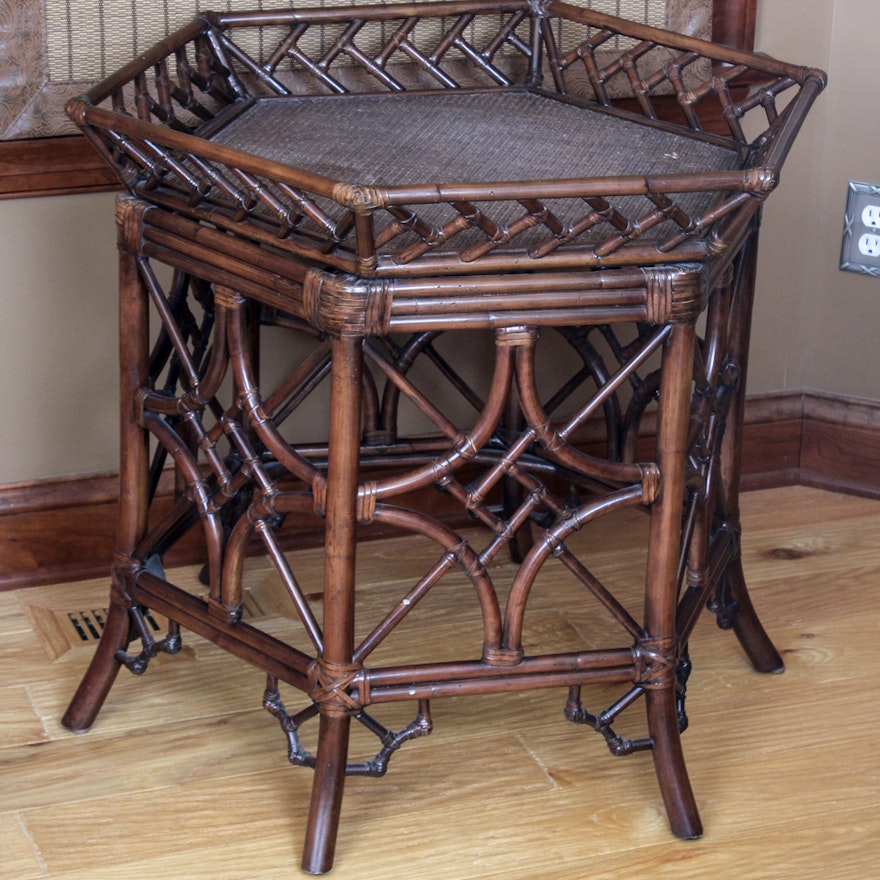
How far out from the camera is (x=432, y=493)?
1909mm

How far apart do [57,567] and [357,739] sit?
1.67ft

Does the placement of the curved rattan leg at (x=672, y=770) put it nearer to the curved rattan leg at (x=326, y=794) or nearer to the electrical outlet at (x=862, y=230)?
the curved rattan leg at (x=326, y=794)

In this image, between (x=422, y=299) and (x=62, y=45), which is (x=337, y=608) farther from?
(x=62, y=45)

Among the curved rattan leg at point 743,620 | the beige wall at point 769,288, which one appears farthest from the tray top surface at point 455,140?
the curved rattan leg at point 743,620

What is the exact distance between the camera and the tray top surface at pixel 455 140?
Answer: 131 centimetres

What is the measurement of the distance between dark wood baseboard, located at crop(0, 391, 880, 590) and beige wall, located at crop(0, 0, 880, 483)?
26mm

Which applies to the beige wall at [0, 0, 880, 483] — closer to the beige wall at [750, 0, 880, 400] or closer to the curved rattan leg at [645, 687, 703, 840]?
the beige wall at [750, 0, 880, 400]

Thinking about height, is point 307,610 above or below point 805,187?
below

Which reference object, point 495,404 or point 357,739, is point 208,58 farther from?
point 357,739

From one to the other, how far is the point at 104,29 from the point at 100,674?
0.70m

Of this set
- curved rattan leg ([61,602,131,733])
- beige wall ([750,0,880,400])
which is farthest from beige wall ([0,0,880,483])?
curved rattan leg ([61,602,131,733])

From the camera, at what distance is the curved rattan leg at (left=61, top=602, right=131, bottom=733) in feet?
4.83

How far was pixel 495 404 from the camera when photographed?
1197 mm

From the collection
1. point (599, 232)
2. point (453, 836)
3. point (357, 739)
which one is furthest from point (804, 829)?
point (599, 232)
